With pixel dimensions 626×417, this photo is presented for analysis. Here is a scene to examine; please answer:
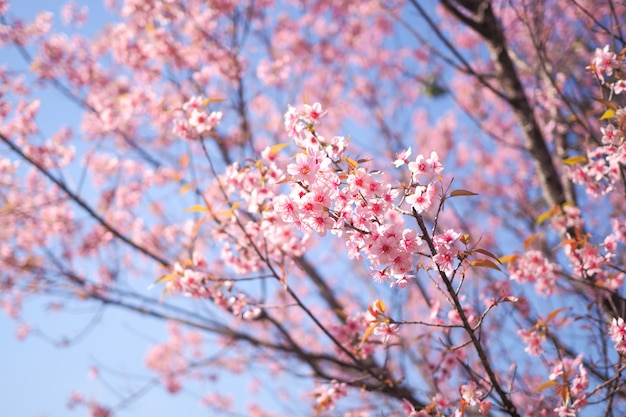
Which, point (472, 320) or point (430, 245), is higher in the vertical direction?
point (472, 320)

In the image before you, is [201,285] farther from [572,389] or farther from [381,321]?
[572,389]

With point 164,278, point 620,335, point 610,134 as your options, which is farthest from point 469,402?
point 164,278

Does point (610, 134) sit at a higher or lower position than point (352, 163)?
higher

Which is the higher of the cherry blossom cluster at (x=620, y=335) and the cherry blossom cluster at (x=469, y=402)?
the cherry blossom cluster at (x=620, y=335)

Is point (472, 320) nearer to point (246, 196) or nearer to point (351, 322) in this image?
point (351, 322)

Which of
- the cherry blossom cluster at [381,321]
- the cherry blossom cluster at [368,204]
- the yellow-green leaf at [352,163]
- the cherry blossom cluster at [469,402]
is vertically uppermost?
the yellow-green leaf at [352,163]

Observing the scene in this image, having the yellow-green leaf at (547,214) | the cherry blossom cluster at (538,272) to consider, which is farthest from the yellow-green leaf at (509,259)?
the yellow-green leaf at (547,214)

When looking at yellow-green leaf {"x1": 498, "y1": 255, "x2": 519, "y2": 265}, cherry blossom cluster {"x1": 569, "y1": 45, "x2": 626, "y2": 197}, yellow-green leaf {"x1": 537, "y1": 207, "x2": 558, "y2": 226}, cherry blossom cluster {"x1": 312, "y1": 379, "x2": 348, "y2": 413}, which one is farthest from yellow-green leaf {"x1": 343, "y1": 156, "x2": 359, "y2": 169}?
yellow-green leaf {"x1": 537, "y1": 207, "x2": 558, "y2": 226}

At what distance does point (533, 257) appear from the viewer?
321 centimetres

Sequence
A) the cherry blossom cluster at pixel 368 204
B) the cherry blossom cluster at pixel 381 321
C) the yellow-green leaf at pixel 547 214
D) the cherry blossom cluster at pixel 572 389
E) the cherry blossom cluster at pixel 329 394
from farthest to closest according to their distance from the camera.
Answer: the yellow-green leaf at pixel 547 214 → the cherry blossom cluster at pixel 329 394 → the cherry blossom cluster at pixel 572 389 → the cherry blossom cluster at pixel 381 321 → the cherry blossom cluster at pixel 368 204

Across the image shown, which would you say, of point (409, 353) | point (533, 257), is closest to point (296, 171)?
point (533, 257)

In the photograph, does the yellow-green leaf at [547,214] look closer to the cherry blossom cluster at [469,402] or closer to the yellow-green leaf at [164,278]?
the cherry blossom cluster at [469,402]

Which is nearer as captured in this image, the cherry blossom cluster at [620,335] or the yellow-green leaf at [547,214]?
the cherry blossom cluster at [620,335]

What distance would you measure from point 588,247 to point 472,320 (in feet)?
2.95
